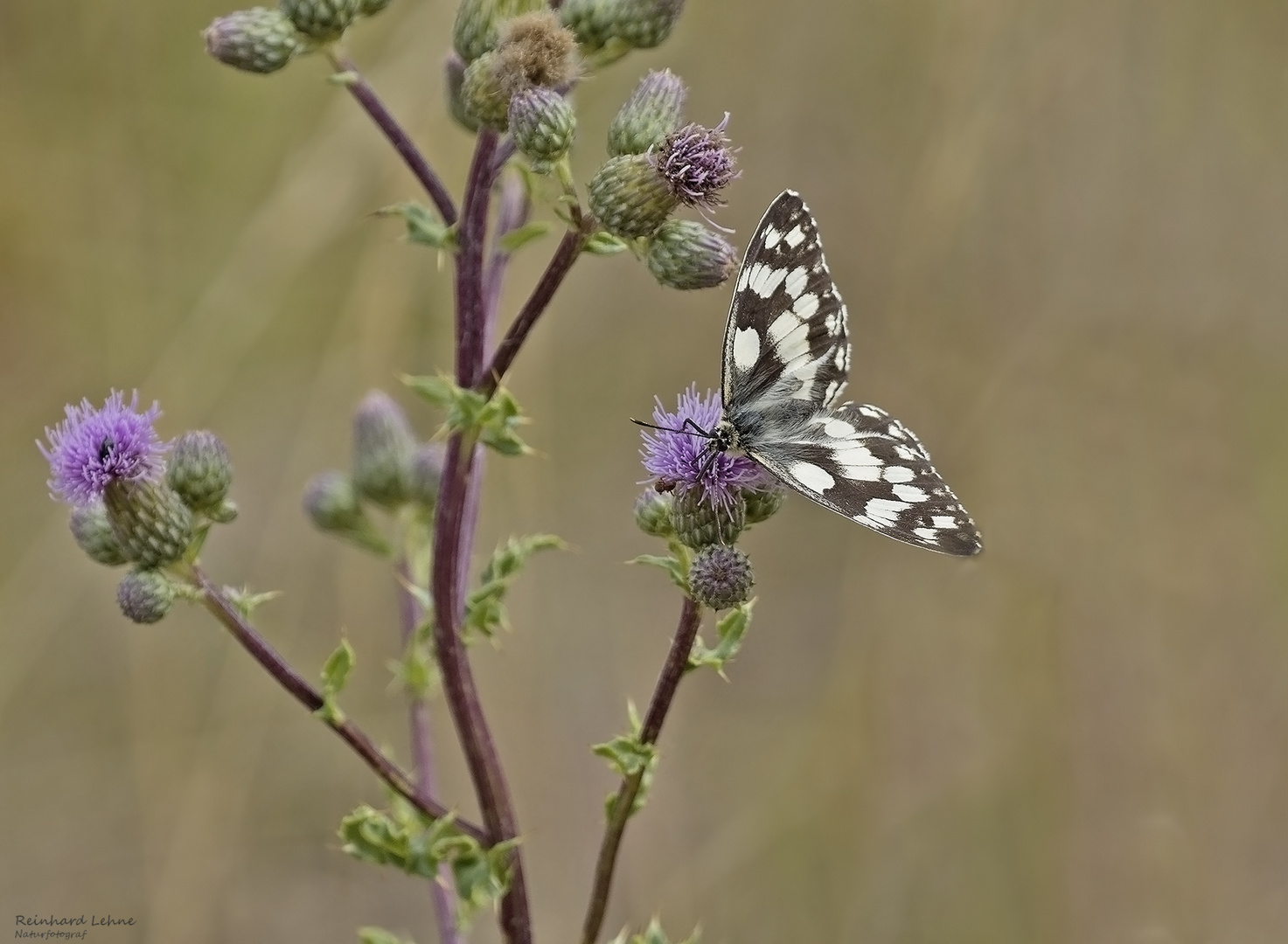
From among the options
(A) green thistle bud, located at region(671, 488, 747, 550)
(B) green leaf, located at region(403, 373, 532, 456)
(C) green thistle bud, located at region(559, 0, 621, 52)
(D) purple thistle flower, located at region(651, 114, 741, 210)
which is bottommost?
(A) green thistle bud, located at region(671, 488, 747, 550)

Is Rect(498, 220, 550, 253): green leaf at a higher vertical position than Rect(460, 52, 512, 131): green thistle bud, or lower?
lower

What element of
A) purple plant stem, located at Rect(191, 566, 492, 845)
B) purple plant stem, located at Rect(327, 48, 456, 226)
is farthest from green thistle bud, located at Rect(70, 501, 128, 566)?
purple plant stem, located at Rect(327, 48, 456, 226)

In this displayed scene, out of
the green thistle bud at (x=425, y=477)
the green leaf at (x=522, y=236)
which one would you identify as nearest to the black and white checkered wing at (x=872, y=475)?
the green leaf at (x=522, y=236)

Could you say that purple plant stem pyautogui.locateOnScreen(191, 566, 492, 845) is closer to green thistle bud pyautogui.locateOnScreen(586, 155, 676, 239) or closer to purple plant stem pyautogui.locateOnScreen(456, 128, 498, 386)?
purple plant stem pyautogui.locateOnScreen(456, 128, 498, 386)

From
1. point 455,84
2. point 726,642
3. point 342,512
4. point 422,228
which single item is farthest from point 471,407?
point 342,512

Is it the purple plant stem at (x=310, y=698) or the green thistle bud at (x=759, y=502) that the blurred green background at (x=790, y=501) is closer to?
the green thistle bud at (x=759, y=502)

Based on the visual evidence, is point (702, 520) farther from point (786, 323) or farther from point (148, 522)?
point (148, 522)
